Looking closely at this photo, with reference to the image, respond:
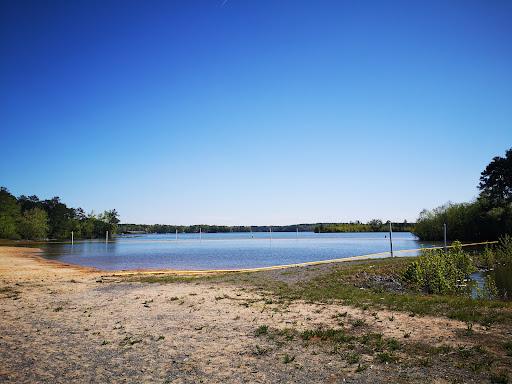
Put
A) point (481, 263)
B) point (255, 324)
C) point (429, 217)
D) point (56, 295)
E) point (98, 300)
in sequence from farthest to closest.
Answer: point (429, 217) → point (481, 263) → point (56, 295) → point (98, 300) → point (255, 324)

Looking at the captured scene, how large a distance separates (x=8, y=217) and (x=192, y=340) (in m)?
105

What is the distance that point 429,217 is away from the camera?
7012cm

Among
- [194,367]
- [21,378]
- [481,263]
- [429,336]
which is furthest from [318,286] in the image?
[481,263]

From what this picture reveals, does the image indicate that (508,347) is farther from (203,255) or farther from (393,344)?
(203,255)

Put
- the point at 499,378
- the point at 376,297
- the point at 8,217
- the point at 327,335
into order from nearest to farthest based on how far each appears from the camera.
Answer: the point at 499,378 < the point at 327,335 < the point at 376,297 < the point at 8,217

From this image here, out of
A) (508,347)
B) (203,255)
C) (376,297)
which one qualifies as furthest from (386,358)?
(203,255)

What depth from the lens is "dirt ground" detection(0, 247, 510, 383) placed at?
5.86 m

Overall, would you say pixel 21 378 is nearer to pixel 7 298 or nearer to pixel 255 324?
pixel 255 324

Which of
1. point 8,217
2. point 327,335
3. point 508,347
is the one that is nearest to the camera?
point 508,347

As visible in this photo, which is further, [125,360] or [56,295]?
[56,295]

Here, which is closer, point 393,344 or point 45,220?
point 393,344

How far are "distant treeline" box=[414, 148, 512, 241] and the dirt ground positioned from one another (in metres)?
46.0

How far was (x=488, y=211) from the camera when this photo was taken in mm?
48719

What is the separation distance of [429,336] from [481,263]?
19.0 meters
